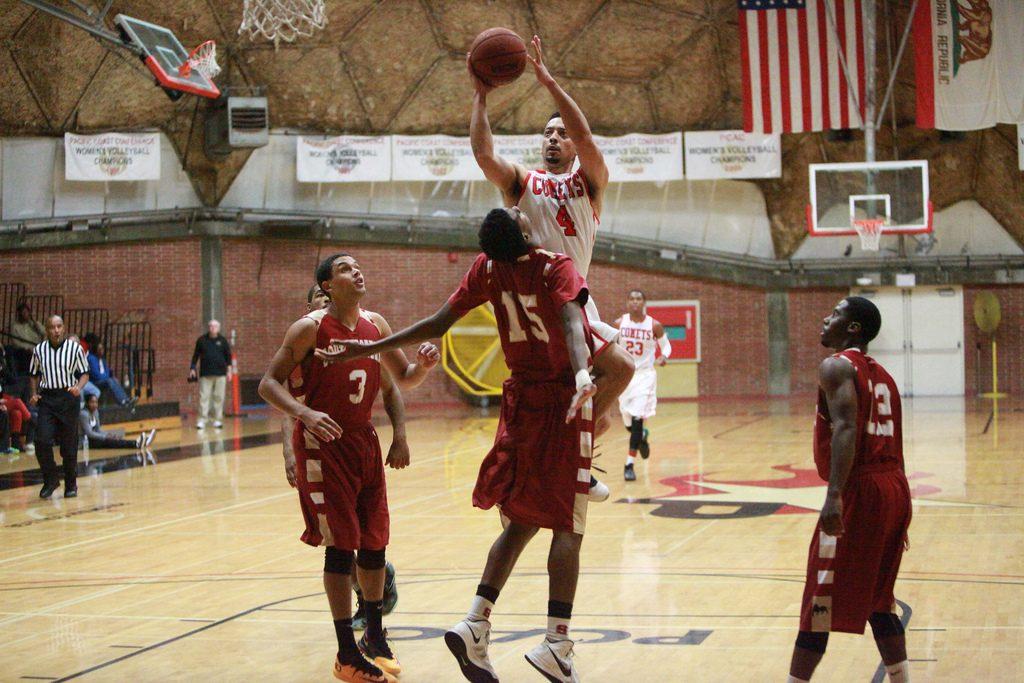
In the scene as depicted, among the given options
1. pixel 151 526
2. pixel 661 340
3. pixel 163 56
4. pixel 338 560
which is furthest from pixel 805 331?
pixel 338 560

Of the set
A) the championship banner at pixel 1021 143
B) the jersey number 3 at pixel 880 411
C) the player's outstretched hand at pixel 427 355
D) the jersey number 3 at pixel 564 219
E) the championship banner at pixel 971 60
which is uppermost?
the championship banner at pixel 971 60

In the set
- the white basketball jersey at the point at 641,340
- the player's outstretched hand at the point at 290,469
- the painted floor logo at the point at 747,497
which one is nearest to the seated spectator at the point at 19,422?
the white basketball jersey at the point at 641,340

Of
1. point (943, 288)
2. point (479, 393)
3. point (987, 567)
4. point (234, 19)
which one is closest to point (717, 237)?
point (943, 288)

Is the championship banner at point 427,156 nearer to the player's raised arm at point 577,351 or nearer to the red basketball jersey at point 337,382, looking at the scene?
the red basketball jersey at point 337,382

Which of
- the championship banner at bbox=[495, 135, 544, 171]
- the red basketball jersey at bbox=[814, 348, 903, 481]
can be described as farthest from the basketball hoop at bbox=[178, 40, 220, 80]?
the red basketball jersey at bbox=[814, 348, 903, 481]

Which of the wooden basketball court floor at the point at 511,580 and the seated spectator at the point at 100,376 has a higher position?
the seated spectator at the point at 100,376

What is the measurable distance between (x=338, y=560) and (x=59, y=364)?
24.3 feet

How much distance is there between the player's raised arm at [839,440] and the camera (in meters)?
4.03

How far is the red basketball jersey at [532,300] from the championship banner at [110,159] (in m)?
20.1

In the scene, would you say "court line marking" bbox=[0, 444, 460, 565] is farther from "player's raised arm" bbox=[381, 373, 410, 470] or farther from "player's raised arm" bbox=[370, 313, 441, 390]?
"player's raised arm" bbox=[370, 313, 441, 390]

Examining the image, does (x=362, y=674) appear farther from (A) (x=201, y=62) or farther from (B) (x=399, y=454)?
(A) (x=201, y=62)

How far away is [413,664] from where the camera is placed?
5.30m

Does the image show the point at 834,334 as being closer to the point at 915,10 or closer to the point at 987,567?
the point at 987,567

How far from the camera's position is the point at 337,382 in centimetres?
527
